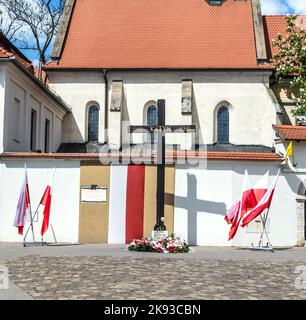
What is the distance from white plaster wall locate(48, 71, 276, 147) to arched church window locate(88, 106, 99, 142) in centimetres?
40

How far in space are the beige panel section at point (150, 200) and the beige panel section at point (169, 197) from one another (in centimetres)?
44

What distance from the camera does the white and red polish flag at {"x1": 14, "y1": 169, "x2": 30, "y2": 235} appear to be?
62.7 ft

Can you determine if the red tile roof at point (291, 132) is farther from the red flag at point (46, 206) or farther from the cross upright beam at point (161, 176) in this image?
the red flag at point (46, 206)

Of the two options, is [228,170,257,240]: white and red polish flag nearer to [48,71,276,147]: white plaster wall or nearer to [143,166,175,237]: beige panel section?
[143,166,175,237]: beige panel section

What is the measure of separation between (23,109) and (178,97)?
34.0 ft

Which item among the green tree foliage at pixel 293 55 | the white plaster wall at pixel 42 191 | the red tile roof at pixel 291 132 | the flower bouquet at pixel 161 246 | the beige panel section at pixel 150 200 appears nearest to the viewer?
the flower bouquet at pixel 161 246

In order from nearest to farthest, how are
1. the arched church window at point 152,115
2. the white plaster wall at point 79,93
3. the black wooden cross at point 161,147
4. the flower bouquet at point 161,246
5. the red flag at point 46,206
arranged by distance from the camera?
1. the flower bouquet at point 161,246
2. the black wooden cross at point 161,147
3. the red flag at point 46,206
4. the white plaster wall at point 79,93
5. the arched church window at point 152,115

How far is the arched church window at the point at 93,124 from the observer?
3167 centimetres

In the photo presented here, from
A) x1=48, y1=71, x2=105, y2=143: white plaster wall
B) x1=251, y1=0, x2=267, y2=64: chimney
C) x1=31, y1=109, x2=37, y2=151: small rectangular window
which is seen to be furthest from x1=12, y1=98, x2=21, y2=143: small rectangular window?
x1=251, y1=0, x2=267, y2=64: chimney

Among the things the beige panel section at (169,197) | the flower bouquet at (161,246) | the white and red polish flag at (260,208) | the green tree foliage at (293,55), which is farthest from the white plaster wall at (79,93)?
the flower bouquet at (161,246)

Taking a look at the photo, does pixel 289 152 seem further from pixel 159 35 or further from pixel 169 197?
pixel 159 35
